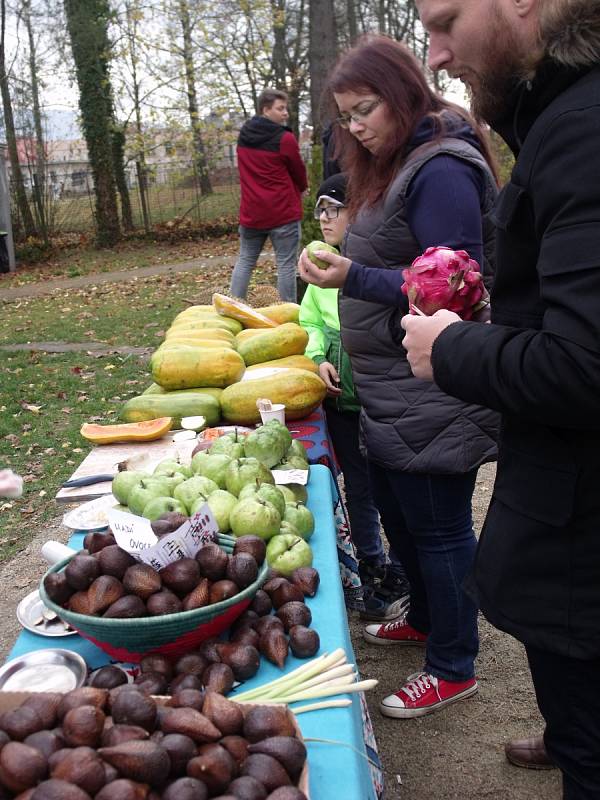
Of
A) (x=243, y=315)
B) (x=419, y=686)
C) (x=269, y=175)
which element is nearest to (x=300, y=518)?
(x=419, y=686)

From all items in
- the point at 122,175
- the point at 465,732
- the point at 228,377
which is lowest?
the point at 465,732

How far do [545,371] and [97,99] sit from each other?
1893cm

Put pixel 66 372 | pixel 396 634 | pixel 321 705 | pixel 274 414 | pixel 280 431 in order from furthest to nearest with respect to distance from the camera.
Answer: pixel 66 372, pixel 396 634, pixel 274 414, pixel 280 431, pixel 321 705

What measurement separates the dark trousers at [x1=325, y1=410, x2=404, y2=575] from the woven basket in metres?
1.97

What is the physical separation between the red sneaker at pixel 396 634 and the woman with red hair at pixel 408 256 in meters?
0.67

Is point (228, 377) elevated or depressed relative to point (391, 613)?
elevated

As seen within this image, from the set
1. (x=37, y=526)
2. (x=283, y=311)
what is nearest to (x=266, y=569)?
(x=283, y=311)

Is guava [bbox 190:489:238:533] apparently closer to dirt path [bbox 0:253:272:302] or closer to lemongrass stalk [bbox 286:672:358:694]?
lemongrass stalk [bbox 286:672:358:694]

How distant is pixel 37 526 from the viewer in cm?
487

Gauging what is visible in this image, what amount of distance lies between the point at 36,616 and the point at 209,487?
0.58 meters

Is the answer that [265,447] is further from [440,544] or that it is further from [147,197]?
[147,197]

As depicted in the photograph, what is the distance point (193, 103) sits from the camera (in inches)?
→ 788

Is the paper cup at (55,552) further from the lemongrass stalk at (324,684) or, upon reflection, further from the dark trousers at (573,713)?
the dark trousers at (573,713)

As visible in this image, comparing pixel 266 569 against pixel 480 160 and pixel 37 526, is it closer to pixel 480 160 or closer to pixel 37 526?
pixel 480 160
